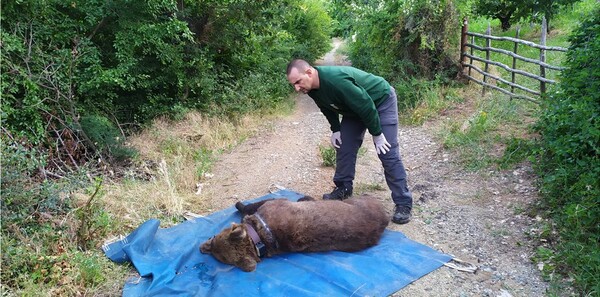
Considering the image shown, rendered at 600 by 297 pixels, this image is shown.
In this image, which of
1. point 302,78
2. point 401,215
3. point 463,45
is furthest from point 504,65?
point 302,78

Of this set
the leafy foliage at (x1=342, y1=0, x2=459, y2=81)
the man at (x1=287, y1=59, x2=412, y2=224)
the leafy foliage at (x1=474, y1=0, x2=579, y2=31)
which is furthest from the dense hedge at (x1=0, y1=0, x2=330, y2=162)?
the leafy foliage at (x1=474, y1=0, x2=579, y2=31)

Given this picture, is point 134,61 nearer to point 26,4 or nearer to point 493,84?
point 26,4

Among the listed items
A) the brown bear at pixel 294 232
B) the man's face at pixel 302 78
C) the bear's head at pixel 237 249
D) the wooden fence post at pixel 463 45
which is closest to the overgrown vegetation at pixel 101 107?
the bear's head at pixel 237 249

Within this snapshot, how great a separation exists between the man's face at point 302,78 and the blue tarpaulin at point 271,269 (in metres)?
1.54

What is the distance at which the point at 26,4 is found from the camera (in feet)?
20.0

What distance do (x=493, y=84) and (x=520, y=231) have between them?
19.2 feet

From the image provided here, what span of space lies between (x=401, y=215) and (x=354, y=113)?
1.17 meters

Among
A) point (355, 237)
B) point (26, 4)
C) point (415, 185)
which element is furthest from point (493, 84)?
point (26, 4)

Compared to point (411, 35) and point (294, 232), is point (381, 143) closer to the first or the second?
point (294, 232)

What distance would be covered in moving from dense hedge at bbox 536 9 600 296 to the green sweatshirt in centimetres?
185

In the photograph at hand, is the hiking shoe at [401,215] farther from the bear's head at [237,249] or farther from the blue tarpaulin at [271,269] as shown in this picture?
the bear's head at [237,249]

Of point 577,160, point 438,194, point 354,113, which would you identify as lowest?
point 438,194

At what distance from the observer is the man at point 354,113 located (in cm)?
418

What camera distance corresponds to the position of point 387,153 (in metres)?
4.54
